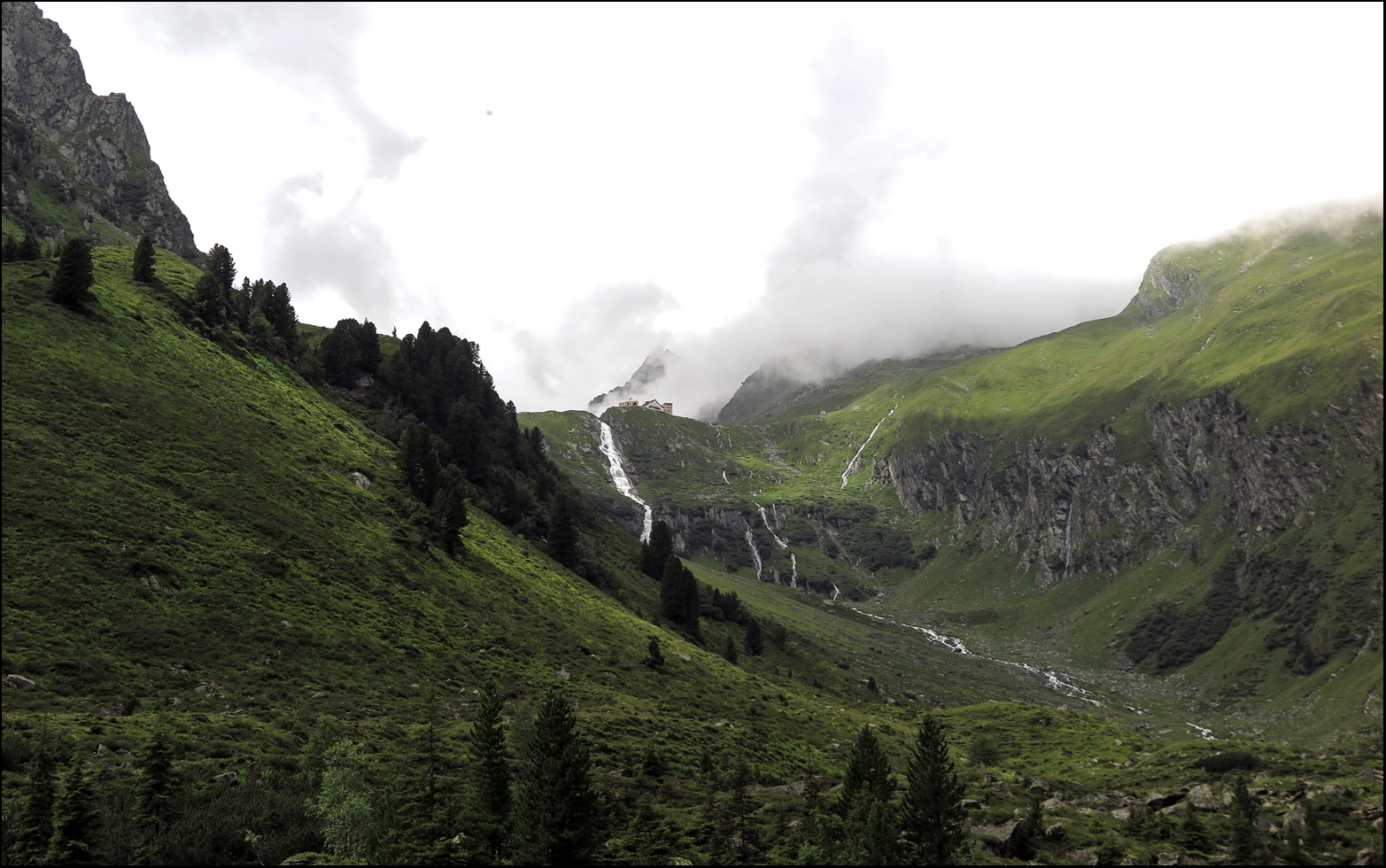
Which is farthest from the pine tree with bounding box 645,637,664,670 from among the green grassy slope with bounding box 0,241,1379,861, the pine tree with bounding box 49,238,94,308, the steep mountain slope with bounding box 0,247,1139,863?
the pine tree with bounding box 49,238,94,308

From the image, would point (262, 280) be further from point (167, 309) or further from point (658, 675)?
point (658, 675)

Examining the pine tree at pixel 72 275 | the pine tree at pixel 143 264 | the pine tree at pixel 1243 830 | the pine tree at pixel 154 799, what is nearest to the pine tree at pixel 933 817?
the pine tree at pixel 1243 830

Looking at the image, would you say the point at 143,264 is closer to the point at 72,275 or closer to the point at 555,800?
the point at 72,275

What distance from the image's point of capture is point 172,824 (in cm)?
2517

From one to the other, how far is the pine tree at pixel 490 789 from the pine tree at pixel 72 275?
66658 millimetres

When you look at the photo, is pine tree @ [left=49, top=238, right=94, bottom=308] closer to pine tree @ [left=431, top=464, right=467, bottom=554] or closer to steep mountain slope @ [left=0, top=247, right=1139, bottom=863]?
steep mountain slope @ [left=0, top=247, right=1139, bottom=863]

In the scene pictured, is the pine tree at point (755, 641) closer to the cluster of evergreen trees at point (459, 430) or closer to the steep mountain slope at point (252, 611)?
the steep mountain slope at point (252, 611)

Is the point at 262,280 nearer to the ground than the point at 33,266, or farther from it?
farther from it

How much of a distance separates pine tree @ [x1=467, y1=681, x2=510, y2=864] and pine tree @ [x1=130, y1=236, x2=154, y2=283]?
90.9 m

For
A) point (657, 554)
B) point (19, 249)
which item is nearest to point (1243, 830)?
point (657, 554)

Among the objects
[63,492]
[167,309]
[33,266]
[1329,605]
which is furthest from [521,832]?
[1329,605]

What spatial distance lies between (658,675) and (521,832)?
46.1 metres

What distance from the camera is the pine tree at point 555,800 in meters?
28.5

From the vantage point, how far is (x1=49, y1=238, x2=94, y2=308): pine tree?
64500 millimetres
